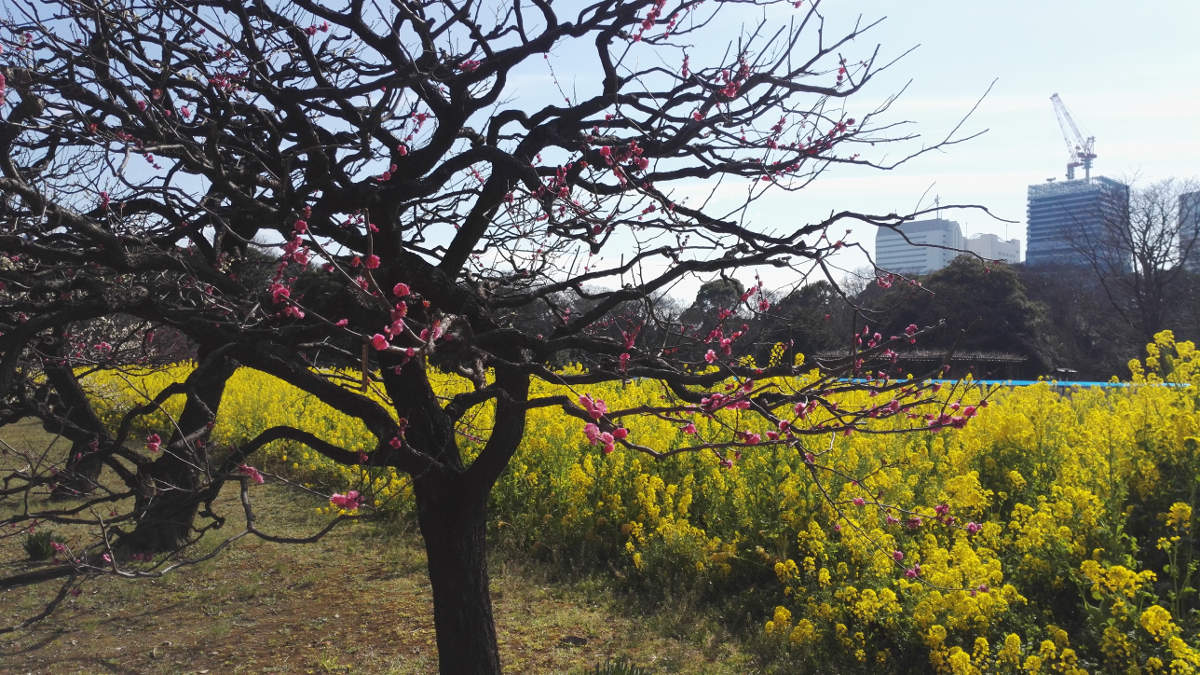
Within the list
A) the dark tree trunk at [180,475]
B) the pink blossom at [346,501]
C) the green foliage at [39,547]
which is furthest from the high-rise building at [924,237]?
the green foliage at [39,547]

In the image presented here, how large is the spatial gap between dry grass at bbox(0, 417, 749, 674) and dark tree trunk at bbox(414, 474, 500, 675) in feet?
3.62

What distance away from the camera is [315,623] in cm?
526

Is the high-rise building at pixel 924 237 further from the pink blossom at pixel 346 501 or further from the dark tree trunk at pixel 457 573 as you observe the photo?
the dark tree trunk at pixel 457 573

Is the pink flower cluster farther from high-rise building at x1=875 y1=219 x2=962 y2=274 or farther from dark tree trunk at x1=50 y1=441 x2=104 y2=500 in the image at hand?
dark tree trunk at x1=50 y1=441 x2=104 y2=500

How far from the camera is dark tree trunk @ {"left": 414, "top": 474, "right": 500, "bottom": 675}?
3.42 m

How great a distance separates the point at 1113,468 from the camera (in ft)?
16.6

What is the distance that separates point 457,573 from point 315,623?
2415 millimetres

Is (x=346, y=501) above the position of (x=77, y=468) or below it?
above

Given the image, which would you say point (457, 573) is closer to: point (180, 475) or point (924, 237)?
point (180, 475)

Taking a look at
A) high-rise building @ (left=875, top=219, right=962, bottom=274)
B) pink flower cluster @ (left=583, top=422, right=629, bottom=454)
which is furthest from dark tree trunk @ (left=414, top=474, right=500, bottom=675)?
high-rise building @ (left=875, top=219, right=962, bottom=274)

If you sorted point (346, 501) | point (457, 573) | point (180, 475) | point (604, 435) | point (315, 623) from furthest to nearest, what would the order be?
point (180, 475) → point (315, 623) → point (457, 573) → point (346, 501) → point (604, 435)

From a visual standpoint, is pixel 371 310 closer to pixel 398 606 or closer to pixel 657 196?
pixel 657 196

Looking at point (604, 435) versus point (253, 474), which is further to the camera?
point (253, 474)

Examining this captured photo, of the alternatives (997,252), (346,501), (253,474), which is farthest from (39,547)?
(997,252)
